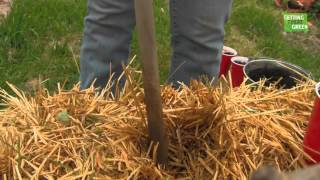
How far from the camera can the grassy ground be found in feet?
8.27

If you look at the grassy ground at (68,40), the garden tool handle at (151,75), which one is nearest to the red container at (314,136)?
the garden tool handle at (151,75)

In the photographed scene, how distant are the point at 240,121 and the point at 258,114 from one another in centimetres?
5

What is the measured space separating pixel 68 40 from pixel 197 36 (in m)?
1.28

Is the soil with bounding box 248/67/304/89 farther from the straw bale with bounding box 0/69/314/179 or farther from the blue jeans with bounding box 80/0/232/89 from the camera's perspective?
the straw bale with bounding box 0/69/314/179

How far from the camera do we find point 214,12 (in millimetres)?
1638

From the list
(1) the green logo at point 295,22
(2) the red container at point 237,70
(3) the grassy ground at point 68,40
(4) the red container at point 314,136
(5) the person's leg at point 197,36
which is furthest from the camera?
(1) the green logo at point 295,22

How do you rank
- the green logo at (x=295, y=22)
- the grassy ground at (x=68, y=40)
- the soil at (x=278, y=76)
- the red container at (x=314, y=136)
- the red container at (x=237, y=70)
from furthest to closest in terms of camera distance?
1. the green logo at (x=295, y=22)
2. the grassy ground at (x=68, y=40)
3. the red container at (x=237, y=70)
4. the soil at (x=278, y=76)
5. the red container at (x=314, y=136)

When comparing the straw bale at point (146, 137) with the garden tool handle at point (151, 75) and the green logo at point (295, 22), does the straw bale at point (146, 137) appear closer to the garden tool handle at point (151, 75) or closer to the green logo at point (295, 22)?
the garden tool handle at point (151, 75)

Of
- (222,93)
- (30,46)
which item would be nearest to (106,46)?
(222,93)

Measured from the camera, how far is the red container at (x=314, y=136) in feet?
3.99

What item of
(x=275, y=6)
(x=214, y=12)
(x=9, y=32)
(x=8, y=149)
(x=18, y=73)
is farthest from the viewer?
(x=275, y=6)

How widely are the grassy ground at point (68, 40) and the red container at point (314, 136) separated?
47.7 inches

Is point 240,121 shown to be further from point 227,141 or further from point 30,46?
point 30,46

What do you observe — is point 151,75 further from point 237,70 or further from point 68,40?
point 68,40
